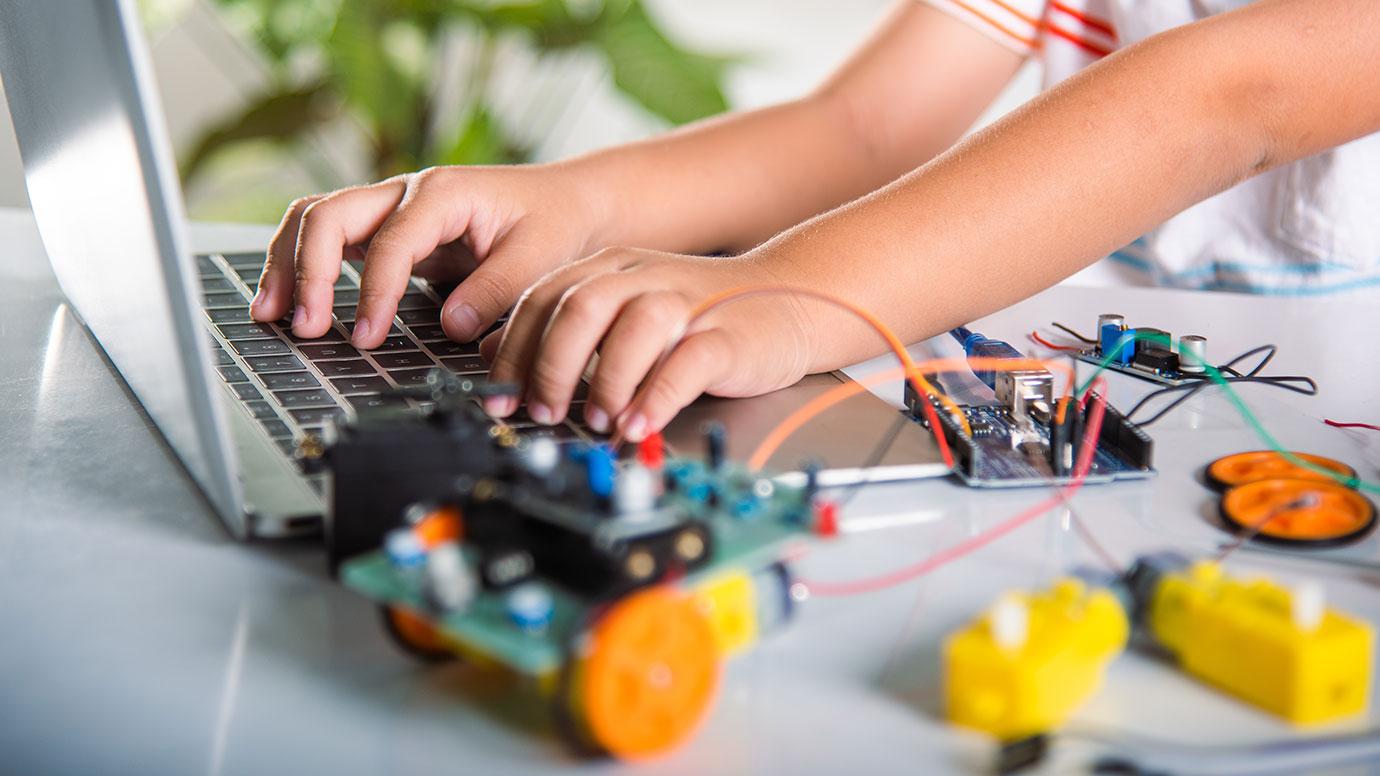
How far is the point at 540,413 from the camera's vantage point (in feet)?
1.98

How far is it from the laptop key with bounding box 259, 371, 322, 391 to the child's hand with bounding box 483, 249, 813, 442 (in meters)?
0.12

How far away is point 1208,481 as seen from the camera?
0.57 meters

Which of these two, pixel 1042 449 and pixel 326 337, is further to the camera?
pixel 326 337

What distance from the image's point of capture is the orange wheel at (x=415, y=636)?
0.41m

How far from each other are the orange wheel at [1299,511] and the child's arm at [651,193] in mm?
429

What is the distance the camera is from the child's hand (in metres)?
0.58

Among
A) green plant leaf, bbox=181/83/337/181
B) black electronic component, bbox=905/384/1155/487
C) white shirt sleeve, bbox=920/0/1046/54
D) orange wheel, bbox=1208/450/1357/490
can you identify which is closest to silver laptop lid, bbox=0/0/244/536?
black electronic component, bbox=905/384/1155/487

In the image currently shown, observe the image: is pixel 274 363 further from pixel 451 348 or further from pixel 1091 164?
pixel 1091 164

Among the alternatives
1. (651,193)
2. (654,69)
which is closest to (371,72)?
(654,69)

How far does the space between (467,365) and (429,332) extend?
74mm

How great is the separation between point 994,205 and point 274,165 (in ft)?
8.50

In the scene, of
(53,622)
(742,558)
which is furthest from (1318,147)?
(53,622)

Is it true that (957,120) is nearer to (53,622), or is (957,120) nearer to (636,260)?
(636,260)

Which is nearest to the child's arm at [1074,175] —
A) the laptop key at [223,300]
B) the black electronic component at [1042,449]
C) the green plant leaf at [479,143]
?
the black electronic component at [1042,449]
